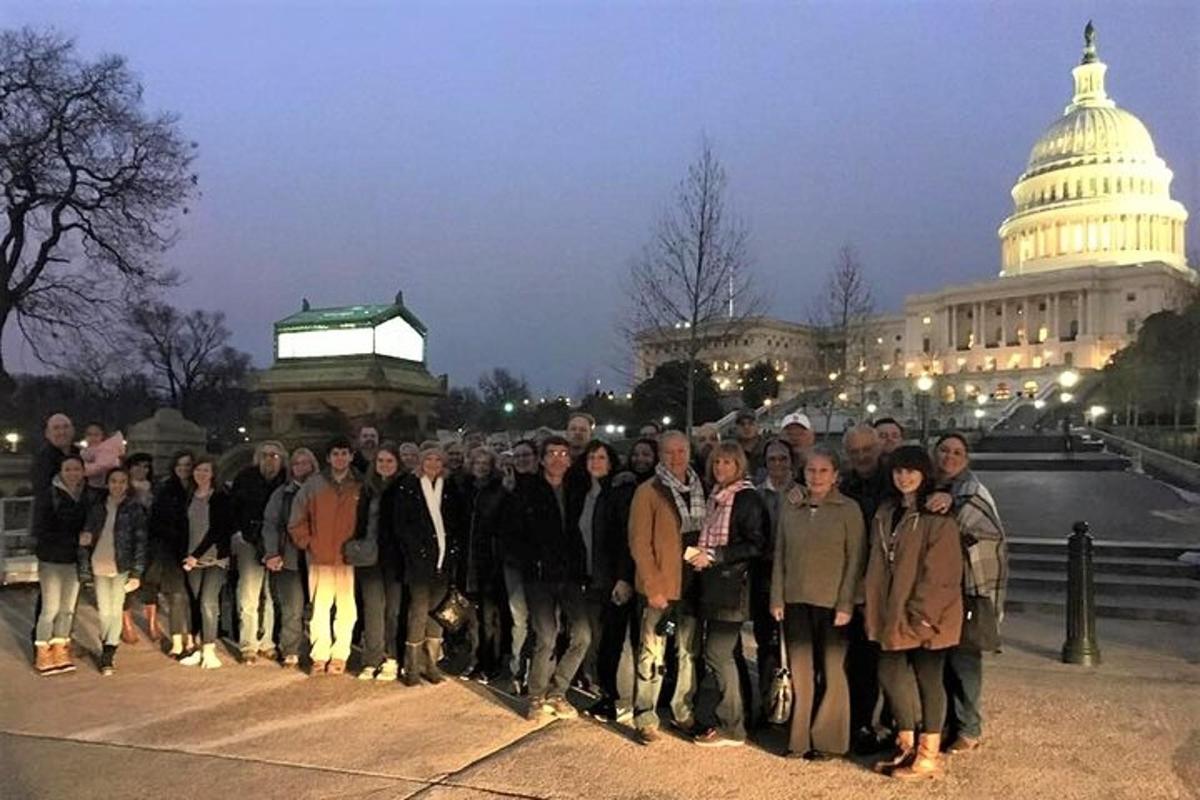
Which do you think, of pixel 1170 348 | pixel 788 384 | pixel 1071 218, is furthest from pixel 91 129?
pixel 1071 218

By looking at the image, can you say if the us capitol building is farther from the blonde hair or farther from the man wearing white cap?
the blonde hair

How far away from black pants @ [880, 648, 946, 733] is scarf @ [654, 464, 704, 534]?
57.7 inches

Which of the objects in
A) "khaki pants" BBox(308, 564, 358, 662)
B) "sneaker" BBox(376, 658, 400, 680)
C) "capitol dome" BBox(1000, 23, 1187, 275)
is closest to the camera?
"sneaker" BBox(376, 658, 400, 680)

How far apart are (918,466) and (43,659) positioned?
7479 millimetres

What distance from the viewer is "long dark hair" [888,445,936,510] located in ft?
18.6

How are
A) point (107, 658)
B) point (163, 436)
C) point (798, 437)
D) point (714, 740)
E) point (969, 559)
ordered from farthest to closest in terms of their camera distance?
point (163, 436), point (107, 658), point (798, 437), point (714, 740), point (969, 559)

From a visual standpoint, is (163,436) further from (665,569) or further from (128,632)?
(665,569)

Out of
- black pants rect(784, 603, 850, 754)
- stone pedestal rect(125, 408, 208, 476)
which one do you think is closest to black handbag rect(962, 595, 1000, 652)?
black pants rect(784, 603, 850, 754)

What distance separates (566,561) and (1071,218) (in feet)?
393

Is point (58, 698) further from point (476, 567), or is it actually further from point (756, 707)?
point (756, 707)

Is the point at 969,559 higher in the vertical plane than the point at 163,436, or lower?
lower

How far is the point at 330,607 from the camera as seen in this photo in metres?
8.40

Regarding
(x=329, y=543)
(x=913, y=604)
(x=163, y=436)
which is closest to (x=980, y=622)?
(x=913, y=604)

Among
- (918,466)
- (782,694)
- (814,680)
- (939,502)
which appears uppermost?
(918,466)
